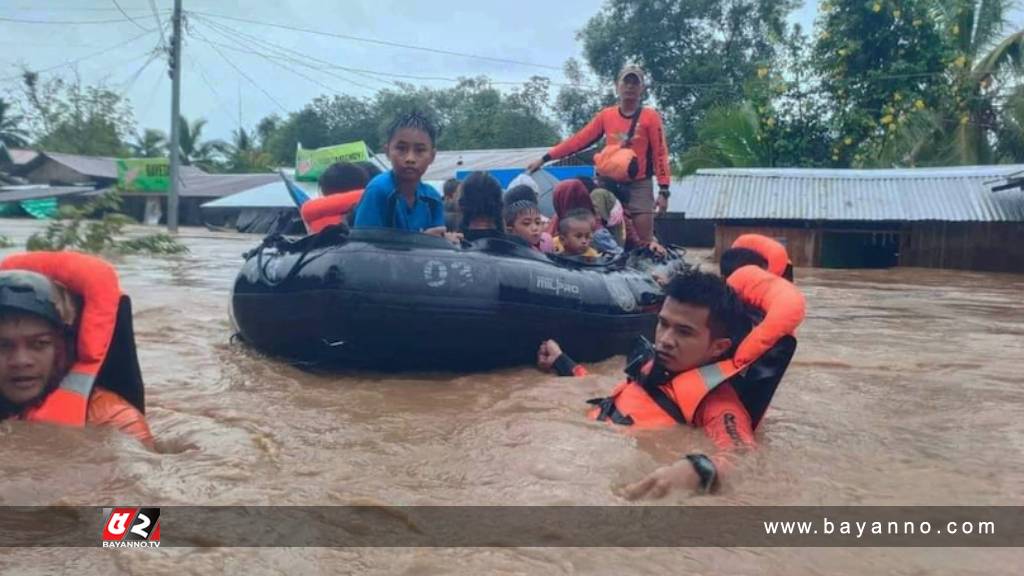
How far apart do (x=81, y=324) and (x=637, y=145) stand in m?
4.63

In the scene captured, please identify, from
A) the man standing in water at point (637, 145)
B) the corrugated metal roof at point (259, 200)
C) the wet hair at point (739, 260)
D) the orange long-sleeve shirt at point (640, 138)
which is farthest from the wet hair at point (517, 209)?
the corrugated metal roof at point (259, 200)

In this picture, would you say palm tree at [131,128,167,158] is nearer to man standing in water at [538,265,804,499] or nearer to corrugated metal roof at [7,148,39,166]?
corrugated metal roof at [7,148,39,166]

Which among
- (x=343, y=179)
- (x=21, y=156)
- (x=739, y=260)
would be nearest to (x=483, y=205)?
(x=343, y=179)

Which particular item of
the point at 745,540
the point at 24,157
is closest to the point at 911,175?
the point at 745,540

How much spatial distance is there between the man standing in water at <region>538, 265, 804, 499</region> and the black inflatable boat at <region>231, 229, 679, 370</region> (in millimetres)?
1253

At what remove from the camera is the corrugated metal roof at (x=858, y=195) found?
16469 mm

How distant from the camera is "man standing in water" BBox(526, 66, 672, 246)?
678 centimetres

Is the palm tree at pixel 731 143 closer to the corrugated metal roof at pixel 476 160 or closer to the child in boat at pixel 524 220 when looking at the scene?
the corrugated metal roof at pixel 476 160

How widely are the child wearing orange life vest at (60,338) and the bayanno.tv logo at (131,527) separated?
26.2 inches


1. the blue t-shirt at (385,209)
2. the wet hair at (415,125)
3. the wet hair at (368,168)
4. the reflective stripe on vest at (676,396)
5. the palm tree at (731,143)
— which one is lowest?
the reflective stripe on vest at (676,396)

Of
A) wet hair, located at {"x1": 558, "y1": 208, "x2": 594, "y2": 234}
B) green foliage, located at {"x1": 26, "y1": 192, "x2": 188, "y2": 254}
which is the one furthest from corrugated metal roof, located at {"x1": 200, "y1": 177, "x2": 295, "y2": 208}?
wet hair, located at {"x1": 558, "y1": 208, "x2": 594, "y2": 234}

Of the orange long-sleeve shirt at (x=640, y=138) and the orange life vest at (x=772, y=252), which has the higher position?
the orange long-sleeve shirt at (x=640, y=138)

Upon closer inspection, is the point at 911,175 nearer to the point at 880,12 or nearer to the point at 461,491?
the point at 880,12

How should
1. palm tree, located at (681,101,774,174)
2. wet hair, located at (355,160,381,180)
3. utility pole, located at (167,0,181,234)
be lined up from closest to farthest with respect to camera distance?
wet hair, located at (355,160,381,180) → palm tree, located at (681,101,774,174) → utility pole, located at (167,0,181,234)
